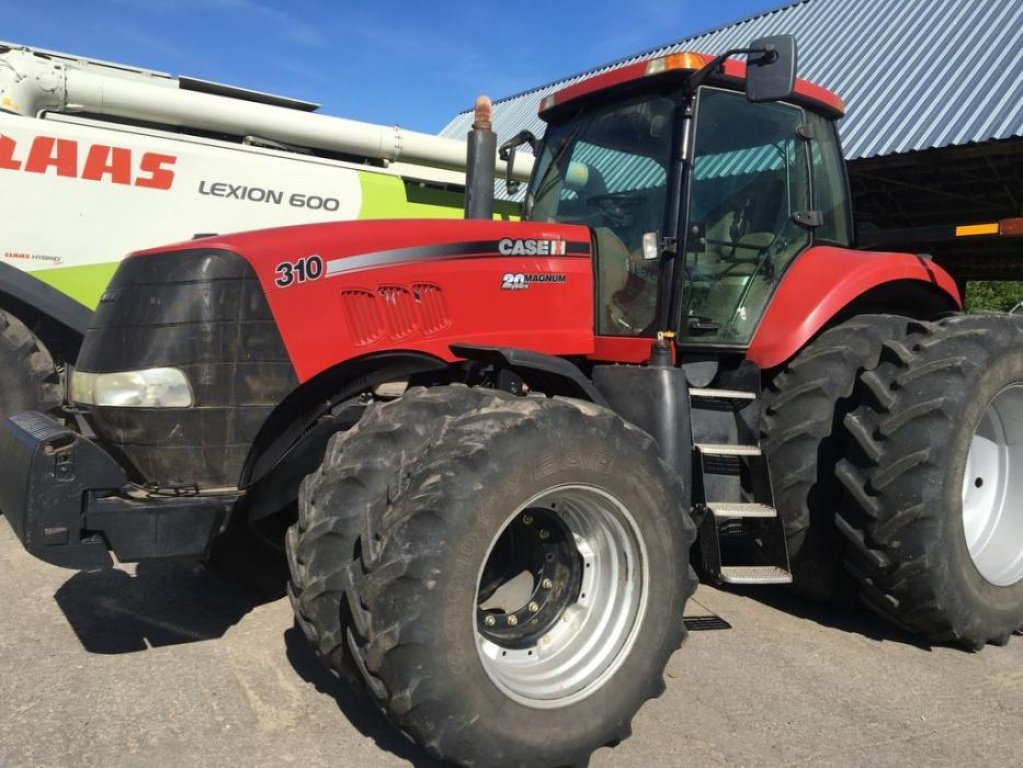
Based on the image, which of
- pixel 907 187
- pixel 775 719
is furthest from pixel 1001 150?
pixel 775 719

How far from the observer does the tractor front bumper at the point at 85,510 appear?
101 inches

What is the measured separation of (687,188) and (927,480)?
1521mm

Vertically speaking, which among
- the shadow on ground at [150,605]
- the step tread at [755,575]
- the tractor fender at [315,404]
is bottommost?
the shadow on ground at [150,605]

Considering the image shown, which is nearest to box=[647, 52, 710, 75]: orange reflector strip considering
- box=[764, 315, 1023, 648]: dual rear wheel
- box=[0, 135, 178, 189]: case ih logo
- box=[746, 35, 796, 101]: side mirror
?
box=[746, 35, 796, 101]: side mirror

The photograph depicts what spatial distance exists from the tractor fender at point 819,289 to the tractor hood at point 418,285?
83cm

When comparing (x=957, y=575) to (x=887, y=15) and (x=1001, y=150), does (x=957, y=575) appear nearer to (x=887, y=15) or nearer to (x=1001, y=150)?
(x=1001, y=150)

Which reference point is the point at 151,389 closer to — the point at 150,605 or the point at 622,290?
the point at 150,605

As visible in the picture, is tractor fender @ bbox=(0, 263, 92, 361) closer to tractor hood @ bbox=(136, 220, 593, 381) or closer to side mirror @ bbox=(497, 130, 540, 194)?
side mirror @ bbox=(497, 130, 540, 194)

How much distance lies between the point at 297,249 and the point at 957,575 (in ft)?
9.42

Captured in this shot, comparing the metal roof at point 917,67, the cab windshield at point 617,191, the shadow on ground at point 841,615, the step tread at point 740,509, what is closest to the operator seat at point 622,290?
the cab windshield at point 617,191

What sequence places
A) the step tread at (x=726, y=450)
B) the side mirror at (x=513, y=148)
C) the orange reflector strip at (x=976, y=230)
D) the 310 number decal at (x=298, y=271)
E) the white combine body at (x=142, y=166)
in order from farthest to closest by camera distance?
the white combine body at (x=142, y=166) → the side mirror at (x=513, y=148) → the orange reflector strip at (x=976, y=230) → the step tread at (x=726, y=450) → the 310 number decal at (x=298, y=271)

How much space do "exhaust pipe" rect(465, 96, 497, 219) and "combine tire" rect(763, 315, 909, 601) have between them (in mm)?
1656

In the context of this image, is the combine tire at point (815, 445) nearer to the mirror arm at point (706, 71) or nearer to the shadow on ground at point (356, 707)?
the mirror arm at point (706, 71)

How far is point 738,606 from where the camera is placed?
162 inches
